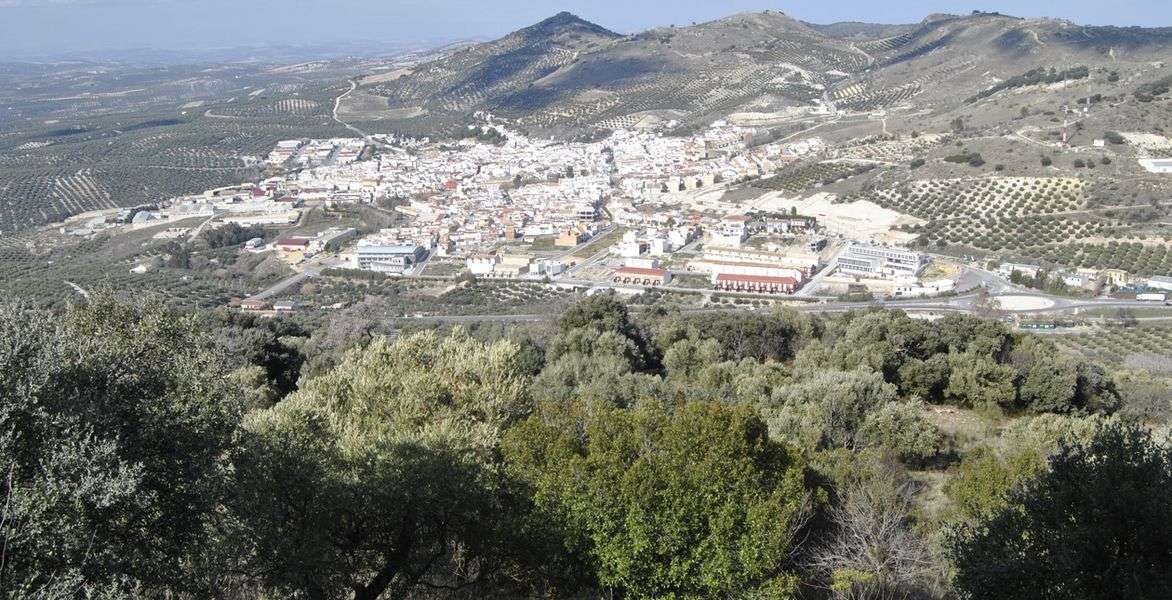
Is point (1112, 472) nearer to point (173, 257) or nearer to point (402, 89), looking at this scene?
point (173, 257)

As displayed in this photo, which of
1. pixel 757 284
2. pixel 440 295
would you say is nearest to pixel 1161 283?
pixel 757 284

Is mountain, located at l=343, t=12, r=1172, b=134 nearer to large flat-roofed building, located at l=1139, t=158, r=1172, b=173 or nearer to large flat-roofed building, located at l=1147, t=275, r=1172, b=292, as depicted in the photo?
large flat-roofed building, located at l=1139, t=158, r=1172, b=173

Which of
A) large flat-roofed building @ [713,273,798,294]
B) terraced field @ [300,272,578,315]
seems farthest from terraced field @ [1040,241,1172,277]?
terraced field @ [300,272,578,315]

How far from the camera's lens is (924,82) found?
89250 millimetres

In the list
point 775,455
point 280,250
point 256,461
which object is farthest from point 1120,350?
point 280,250

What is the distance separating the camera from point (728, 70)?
4156 inches

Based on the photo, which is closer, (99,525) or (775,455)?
(99,525)

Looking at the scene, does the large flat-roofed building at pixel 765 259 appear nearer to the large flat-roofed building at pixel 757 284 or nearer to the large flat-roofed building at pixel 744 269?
the large flat-roofed building at pixel 744 269

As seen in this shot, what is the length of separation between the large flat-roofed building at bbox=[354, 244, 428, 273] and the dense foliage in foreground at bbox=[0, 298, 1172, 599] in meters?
33.5

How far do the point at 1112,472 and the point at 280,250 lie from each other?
46385 mm

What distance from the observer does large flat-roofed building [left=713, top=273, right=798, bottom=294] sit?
37156mm

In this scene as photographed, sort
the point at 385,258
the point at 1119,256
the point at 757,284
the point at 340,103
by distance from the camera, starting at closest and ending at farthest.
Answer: the point at 1119,256 < the point at 757,284 < the point at 385,258 < the point at 340,103

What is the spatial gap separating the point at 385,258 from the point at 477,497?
3825cm

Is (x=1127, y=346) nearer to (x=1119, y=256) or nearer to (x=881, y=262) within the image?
(x=1119, y=256)
